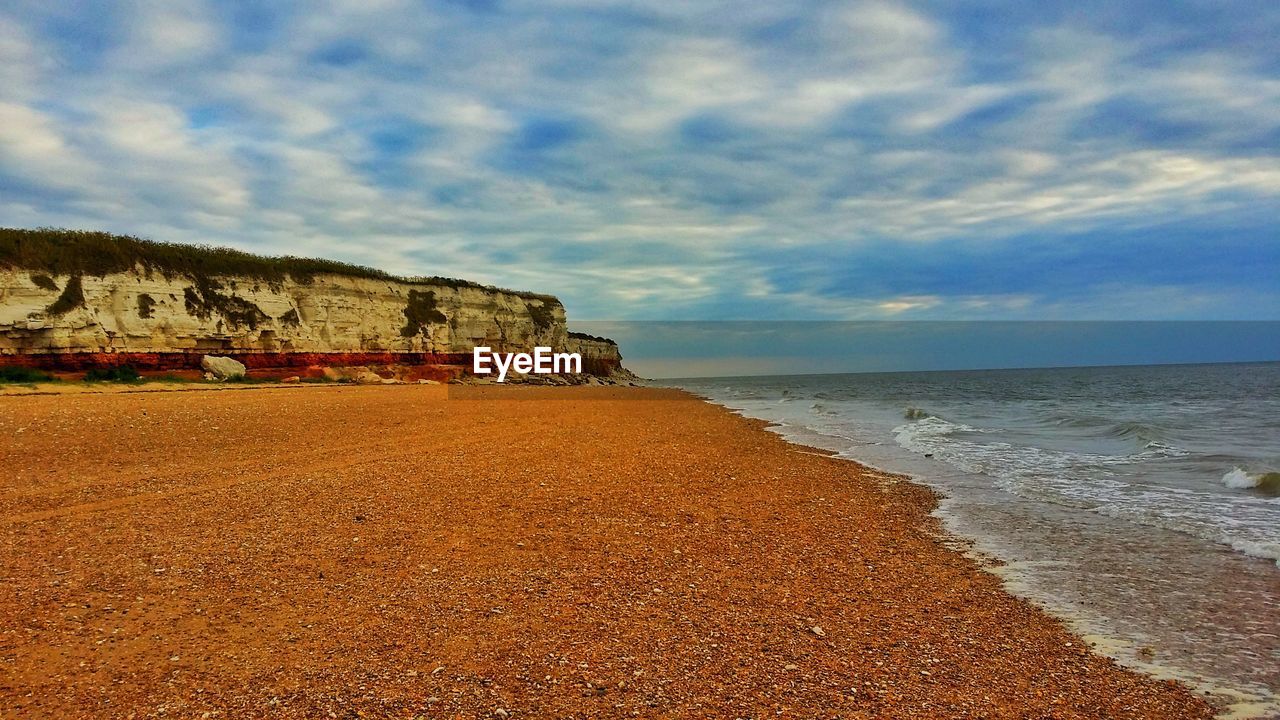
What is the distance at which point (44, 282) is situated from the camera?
83.9ft

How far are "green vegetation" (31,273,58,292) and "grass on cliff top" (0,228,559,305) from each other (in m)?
0.22

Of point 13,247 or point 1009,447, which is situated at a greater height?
point 13,247

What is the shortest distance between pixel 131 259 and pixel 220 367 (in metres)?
5.81

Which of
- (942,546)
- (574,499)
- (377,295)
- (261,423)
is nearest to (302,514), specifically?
(574,499)

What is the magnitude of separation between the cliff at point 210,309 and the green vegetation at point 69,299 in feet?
0.13

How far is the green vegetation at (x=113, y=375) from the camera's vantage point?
25859 millimetres

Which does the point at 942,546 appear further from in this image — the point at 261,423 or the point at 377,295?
the point at 377,295

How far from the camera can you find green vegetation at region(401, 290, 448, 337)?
4234cm

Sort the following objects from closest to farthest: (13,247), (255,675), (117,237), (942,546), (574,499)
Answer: (255,675) → (942,546) → (574,499) → (13,247) → (117,237)

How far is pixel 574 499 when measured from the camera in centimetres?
886

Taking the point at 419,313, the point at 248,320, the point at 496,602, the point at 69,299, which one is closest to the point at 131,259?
the point at 69,299

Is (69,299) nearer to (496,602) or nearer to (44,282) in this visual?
(44,282)

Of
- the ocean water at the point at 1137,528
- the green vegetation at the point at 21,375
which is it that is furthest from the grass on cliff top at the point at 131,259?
the ocean water at the point at 1137,528

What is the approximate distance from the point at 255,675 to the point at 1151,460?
17.6 m
